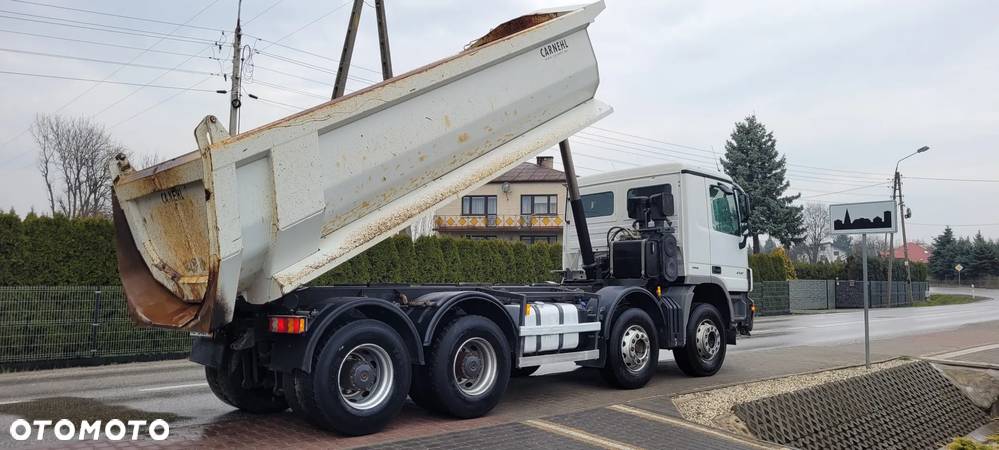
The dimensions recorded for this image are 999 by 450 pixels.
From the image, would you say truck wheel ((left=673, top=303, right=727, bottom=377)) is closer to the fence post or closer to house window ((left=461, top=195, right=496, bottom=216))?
the fence post

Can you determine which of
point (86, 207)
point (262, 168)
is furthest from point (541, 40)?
point (86, 207)

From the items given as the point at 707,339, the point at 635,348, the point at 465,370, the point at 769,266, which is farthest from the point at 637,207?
the point at 769,266

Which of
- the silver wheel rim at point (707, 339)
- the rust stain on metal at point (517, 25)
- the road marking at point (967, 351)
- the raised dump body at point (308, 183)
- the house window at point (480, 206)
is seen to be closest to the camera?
the raised dump body at point (308, 183)

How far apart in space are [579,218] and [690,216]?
160cm

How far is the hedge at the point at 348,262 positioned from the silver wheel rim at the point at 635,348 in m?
4.36

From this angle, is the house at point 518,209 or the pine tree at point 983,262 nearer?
the house at point 518,209

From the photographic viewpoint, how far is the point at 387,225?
6.90m

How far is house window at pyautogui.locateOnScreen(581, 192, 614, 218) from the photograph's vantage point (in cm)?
1109

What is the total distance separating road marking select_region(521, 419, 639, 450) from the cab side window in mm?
5176

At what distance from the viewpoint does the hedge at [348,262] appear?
1252 centimetres

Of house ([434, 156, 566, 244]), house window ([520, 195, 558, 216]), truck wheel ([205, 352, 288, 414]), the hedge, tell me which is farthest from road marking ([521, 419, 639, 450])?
house window ([520, 195, 558, 216])

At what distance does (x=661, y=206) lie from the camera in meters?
10.0

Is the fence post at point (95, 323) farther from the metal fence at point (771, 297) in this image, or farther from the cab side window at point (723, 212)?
the metal fence at point (771, 297)

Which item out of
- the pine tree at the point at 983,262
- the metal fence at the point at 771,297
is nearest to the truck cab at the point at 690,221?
the metal fence at the point at 771,297
